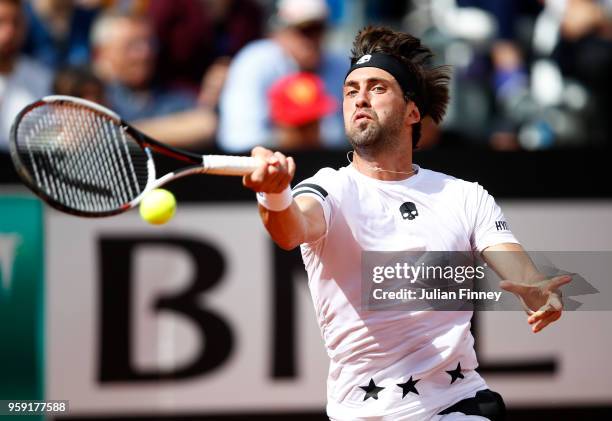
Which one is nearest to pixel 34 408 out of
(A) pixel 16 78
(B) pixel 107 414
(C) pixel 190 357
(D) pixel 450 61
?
(B) pixel 107 414

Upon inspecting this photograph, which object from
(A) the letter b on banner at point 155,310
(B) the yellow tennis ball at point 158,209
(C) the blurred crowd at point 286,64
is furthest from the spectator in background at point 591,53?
(B) the yellow tennis ball at point 158,209

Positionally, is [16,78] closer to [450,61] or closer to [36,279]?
[36,279]

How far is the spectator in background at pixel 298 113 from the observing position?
7910mm

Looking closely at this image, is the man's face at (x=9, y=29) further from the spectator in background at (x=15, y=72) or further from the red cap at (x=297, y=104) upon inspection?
the red cap at (x=297, y=104)

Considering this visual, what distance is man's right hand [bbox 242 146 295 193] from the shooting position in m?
4.30

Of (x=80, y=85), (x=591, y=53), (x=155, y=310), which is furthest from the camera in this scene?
(x=591, y=53)

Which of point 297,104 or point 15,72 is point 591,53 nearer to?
point 297,104

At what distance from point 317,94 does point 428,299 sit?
10.7 ft

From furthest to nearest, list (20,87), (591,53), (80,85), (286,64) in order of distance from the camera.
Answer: (591,53) < (286,64) < (20,87) < (80,85)

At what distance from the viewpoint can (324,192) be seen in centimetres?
480

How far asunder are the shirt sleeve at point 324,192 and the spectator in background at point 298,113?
117 inches

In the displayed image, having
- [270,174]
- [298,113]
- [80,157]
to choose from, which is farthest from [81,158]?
[298,113]

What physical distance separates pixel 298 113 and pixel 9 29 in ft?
7.21

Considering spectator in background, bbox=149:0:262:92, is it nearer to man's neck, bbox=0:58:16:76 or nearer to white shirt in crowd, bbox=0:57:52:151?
white shirt in crowd, bbox=0:57:52:151
